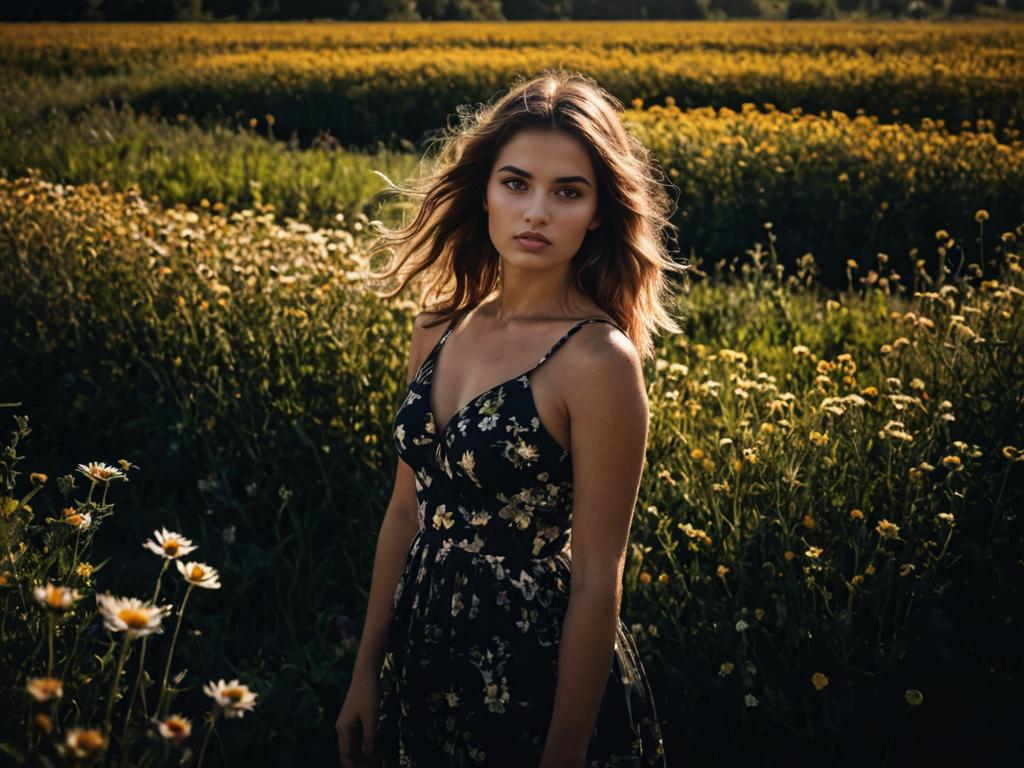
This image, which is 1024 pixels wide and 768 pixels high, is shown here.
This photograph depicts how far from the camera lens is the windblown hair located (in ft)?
5.90

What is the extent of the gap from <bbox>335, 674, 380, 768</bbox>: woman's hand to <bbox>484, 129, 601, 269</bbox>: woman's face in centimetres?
97

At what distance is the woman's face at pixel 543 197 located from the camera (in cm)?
172

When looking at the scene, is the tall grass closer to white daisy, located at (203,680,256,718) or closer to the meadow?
the meadow

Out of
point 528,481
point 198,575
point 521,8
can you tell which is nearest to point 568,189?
point 528,481

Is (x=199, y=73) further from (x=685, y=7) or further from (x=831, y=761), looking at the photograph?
(x=685, y=7)

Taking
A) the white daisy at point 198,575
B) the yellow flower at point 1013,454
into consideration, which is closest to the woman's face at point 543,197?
the white daisy at point 198,575

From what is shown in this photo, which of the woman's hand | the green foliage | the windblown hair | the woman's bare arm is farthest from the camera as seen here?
the woman's hand

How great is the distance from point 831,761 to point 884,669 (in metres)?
0.30

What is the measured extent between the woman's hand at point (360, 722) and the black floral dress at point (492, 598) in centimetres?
10

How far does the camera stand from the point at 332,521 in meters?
3.51

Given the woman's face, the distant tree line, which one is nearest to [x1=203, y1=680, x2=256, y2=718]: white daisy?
the woman's face

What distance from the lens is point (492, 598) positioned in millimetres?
1741

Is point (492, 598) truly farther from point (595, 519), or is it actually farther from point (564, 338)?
point (564, 338)

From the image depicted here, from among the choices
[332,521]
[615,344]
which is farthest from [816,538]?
[332,521]
